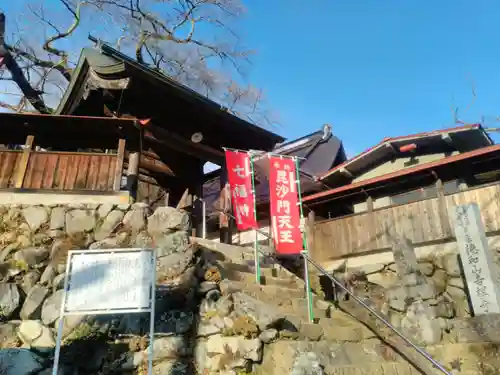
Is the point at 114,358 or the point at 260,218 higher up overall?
the point at 260,218

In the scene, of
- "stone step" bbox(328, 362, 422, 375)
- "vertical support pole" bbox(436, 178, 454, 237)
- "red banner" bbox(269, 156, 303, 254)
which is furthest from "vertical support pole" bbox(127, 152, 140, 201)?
"vertical support pole" bbox(436, 178, 454, 237)

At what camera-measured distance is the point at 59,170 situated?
9922 mm

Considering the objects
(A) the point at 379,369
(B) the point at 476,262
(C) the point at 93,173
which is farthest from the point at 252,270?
(B) the point at 476,262

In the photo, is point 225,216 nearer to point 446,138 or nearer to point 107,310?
point 107,310

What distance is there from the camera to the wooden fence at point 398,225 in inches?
513

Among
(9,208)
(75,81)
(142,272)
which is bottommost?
(142,272)

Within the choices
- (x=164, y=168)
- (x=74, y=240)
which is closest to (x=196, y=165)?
(x=164, y=168)

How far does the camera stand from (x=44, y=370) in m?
6.59

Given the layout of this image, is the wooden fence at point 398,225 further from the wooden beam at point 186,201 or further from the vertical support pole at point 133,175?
the vertical support pole at point 133,175

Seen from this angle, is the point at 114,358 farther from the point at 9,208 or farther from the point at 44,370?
the point at 9,208

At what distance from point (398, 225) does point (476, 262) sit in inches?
147

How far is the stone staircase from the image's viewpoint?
6.33 meters

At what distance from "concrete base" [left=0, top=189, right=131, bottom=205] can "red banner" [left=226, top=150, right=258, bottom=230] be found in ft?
8.93

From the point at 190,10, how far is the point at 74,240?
58.7ft
